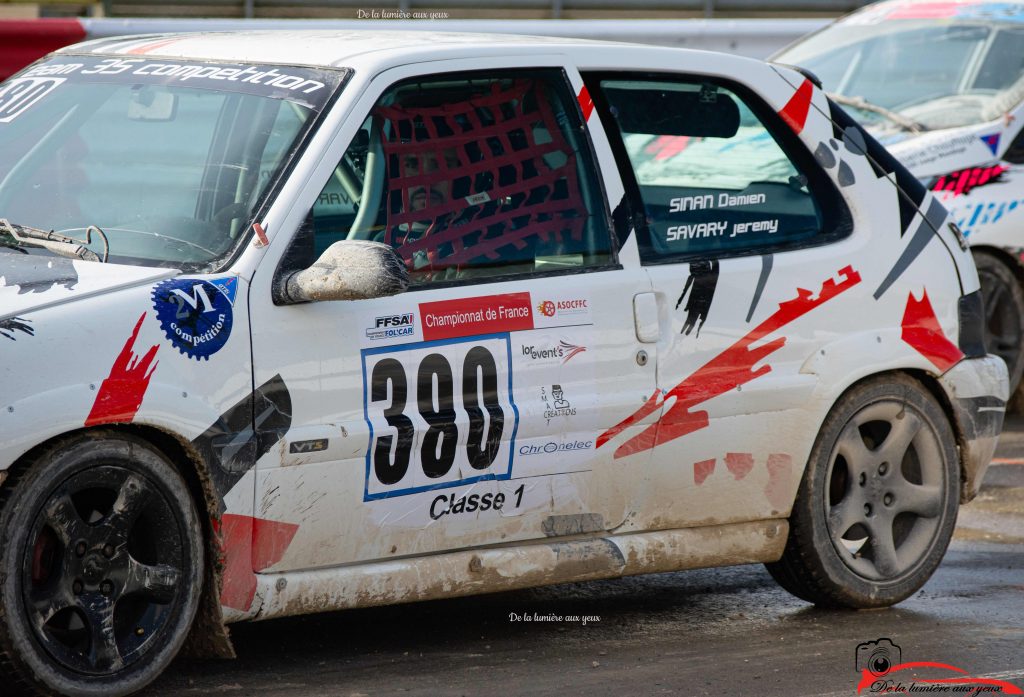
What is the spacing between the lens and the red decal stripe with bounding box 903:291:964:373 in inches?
218

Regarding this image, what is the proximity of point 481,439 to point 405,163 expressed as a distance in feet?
2.59

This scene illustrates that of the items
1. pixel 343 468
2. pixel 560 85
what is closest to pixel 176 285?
pixel 343 468

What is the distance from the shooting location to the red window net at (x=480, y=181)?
15.3ft

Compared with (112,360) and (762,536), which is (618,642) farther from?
(112,360)

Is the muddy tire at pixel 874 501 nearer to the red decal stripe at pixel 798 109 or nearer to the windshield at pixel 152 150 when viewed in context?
the red decal stripe at pixel 798 109

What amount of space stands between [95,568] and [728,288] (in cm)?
209

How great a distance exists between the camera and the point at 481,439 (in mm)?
4629

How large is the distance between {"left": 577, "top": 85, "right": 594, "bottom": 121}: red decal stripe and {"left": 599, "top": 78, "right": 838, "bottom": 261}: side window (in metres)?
0.06

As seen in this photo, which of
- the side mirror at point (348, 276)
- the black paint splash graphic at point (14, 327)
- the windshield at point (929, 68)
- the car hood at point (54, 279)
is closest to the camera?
the black paint splash graphic at point (14, 327)

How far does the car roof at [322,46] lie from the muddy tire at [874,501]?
4.70 feet

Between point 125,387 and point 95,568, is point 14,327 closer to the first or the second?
point 125,387

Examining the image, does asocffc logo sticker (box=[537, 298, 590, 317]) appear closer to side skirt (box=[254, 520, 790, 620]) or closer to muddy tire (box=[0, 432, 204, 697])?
side skirt (box=[254, 520, 790, 620])

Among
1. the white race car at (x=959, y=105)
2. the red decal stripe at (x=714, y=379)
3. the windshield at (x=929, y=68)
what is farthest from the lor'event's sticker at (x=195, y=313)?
the windshield at (x=929, y=68)

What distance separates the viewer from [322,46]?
491 cm
